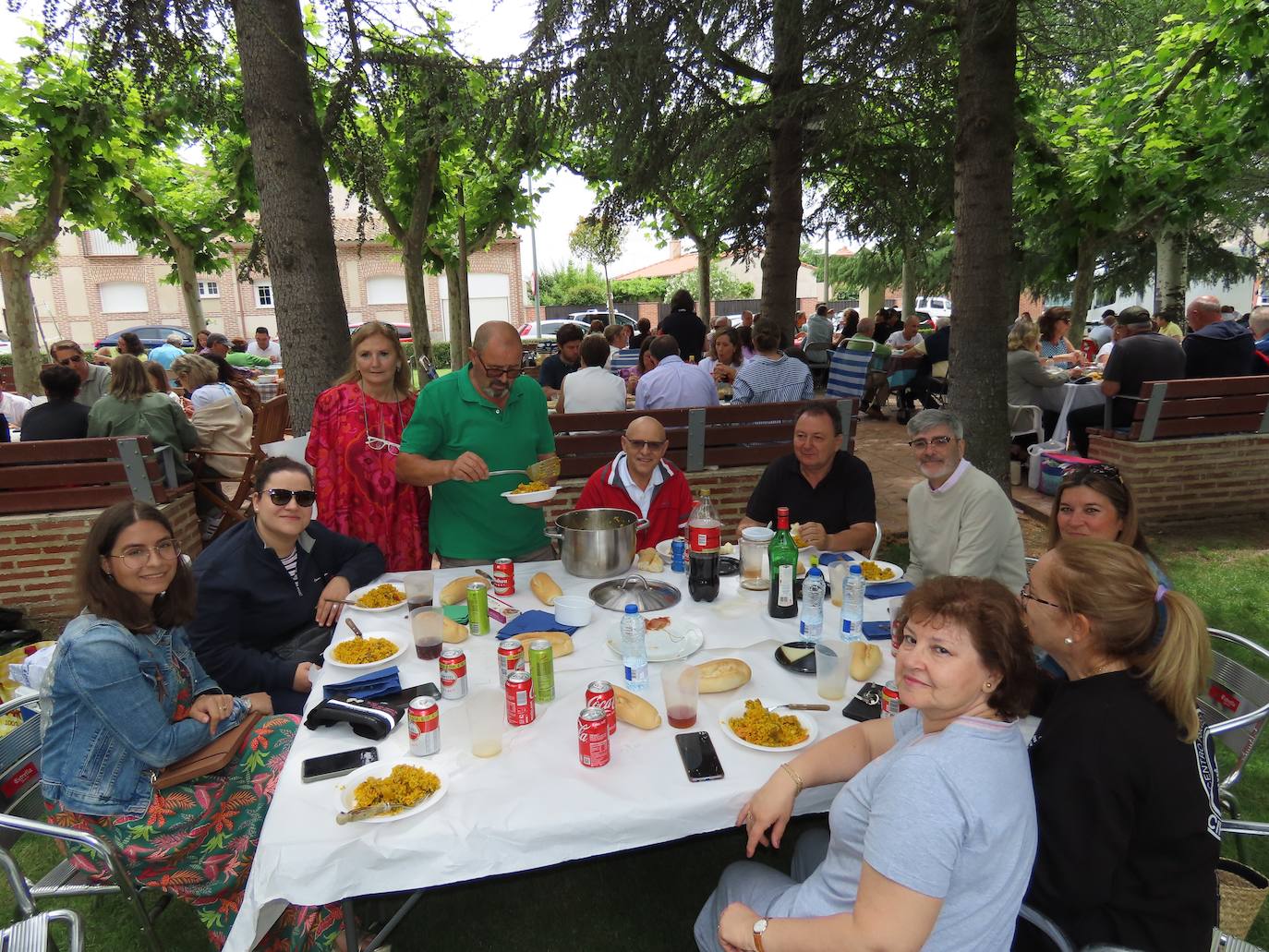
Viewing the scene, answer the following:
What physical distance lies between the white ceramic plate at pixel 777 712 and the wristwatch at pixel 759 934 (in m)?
0.43

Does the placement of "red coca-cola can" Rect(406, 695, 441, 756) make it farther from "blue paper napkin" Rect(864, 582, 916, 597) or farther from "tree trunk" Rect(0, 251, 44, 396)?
"tree trunk" Rect(0, 251, 44, 396)

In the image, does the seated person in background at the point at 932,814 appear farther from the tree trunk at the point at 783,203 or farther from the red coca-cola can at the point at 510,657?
the tree trunk at the point at 783,203

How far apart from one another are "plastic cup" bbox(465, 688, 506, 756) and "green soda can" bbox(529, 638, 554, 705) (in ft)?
0.58

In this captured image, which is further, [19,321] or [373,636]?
[19,321]

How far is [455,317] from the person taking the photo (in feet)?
53.8

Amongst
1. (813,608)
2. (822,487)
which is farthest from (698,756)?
(822,487)

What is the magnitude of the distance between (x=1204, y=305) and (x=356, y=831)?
8.56m

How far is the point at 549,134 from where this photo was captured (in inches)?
245

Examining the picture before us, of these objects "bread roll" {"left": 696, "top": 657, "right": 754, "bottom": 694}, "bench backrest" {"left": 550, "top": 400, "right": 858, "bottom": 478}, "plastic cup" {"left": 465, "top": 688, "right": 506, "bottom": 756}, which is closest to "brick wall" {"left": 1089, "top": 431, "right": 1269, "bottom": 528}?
"bench backrest" {"left": 550, "top": 400, "right": 858, "bottom": 478}

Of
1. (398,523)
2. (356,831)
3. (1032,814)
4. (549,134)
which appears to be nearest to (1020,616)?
(1032,814)

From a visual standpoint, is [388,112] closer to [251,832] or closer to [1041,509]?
[251,832]

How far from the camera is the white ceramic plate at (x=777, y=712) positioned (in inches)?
75.8

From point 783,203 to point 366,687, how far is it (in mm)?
7928

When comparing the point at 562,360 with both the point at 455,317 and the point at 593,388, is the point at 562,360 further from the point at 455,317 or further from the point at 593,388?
the point at 455,317
